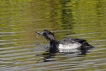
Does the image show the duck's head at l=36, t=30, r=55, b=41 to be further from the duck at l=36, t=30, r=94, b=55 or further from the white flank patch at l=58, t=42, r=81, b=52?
the white flank patch at l=58, t=42, r=81, b=52

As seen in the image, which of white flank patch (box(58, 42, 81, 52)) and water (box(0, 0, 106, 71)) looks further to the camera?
white flank patch (box(58, 42, 81, 52))

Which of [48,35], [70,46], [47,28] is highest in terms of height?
[47,28]

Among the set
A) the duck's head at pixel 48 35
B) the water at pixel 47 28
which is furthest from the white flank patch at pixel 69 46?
the duck's head at pixel 48 35

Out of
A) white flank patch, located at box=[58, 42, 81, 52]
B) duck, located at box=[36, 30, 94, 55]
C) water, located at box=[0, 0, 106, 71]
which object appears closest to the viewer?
water, located at box=[0, 0, 106, 71]

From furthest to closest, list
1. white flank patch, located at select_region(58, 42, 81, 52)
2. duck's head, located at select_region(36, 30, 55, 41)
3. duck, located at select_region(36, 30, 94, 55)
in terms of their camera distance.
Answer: duck's head, located at select_region(36, 30, 55, 41)
white flank patch, located at select_region(58, 42, 81, 52)
duck, located at select_region(36, 30, 94, 55)

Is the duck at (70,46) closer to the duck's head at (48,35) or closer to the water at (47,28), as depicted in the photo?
the water at (47,28)

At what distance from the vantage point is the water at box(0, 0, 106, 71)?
18703mm

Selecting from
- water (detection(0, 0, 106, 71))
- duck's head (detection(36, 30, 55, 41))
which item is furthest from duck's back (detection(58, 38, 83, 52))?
duck's head (detection(36, 30, 55, 41))

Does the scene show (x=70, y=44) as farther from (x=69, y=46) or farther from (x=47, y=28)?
(x=47, y=28)

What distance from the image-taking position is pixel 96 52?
2078cm

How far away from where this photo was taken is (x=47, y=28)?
2847cm

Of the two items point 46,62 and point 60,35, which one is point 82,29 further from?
point 46,62

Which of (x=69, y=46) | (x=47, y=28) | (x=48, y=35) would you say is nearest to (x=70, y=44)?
(x=69, y=46)

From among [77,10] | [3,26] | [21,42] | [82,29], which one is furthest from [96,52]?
[77,10]
